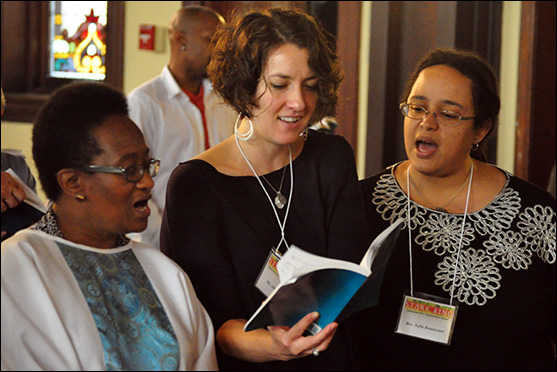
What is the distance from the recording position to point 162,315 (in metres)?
1.91

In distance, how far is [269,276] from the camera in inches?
82.4

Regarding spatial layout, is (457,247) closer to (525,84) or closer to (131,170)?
(131,170)

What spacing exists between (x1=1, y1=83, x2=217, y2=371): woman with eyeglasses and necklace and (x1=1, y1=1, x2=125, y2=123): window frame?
13.9 feet

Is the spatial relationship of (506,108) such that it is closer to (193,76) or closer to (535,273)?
(193,76)

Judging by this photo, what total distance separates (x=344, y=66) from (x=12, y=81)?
2.78m

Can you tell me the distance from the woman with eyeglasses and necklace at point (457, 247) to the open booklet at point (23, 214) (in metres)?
1.05

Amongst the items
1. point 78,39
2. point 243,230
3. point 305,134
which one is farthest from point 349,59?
point 243,230

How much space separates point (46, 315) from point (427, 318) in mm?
1179

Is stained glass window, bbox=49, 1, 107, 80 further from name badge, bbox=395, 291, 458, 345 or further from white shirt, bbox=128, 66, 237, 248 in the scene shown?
name badge, bbox=395, 291, 458, 345

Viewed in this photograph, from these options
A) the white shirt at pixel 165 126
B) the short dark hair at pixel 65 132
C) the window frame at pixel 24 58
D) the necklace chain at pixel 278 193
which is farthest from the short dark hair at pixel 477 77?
the window frame at pixel 24 58

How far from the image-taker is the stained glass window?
235 inches

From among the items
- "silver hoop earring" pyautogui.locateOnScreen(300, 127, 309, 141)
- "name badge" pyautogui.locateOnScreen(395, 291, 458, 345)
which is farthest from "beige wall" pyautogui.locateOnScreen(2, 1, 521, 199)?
"silver hoop earring" pyautogui.locateOnScreen(300, 127, 309, 141)

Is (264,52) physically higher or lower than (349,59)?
lower

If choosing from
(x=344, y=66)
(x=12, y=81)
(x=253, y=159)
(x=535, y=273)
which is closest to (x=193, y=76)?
(x=344, y=66)
